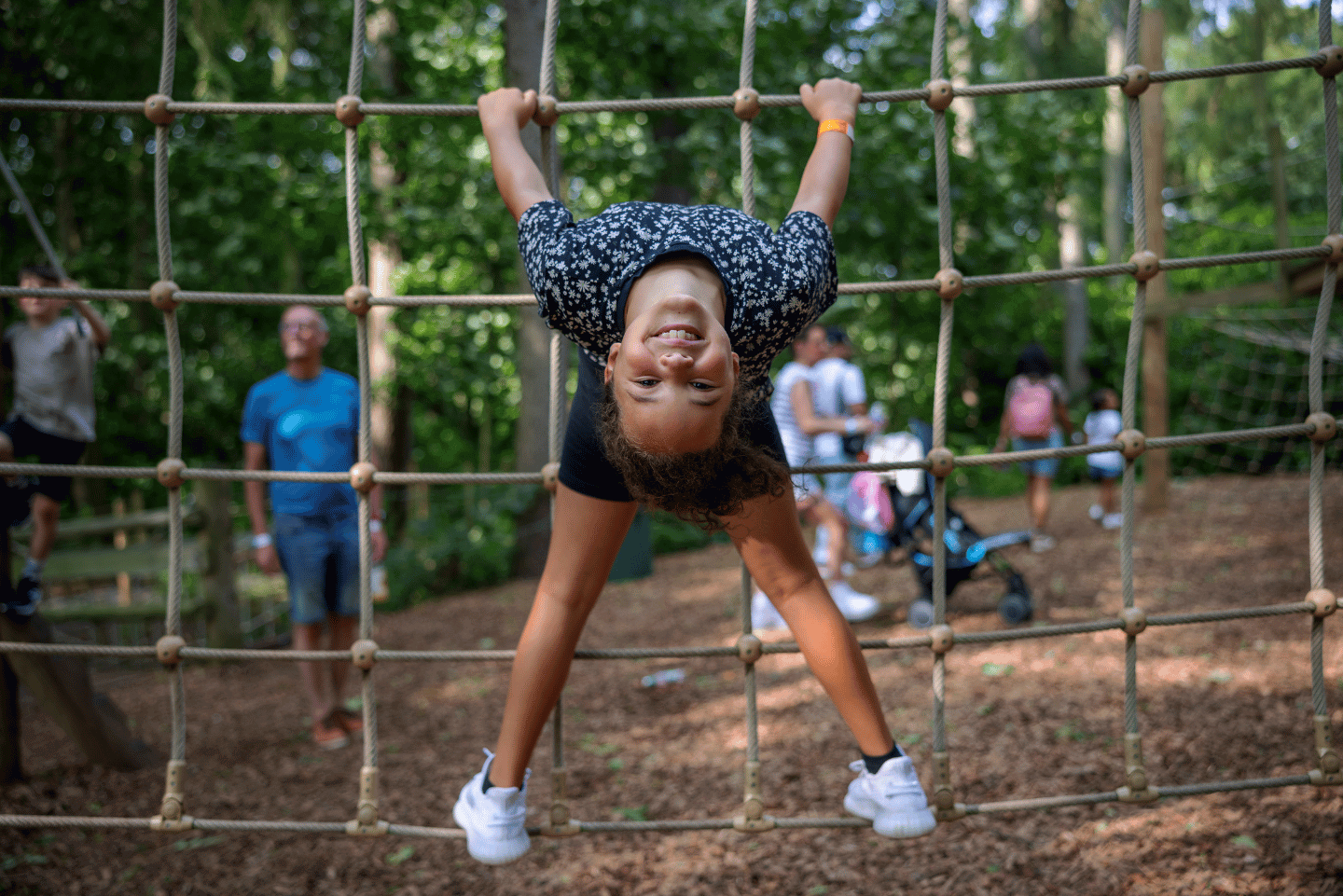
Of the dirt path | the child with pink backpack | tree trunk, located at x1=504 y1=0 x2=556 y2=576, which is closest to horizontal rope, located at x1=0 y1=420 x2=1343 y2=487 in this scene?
the dirt path

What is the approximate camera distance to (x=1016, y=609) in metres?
4.41

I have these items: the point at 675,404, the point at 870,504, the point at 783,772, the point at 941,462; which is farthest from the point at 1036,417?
the point at 675,404

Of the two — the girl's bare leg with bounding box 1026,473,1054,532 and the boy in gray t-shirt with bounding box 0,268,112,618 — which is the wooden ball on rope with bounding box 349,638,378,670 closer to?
the boy in gray t-shirt with bounding box 0,268,112,618

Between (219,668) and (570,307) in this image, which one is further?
(219,668)

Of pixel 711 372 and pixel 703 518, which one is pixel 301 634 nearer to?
pixel 703 518

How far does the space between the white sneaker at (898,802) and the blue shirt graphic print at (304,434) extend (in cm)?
231

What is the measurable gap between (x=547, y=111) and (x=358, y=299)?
64 centimetres

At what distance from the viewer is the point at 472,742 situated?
3666 millimetres

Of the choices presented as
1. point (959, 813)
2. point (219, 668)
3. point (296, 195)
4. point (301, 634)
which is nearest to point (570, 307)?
point (959, 813)

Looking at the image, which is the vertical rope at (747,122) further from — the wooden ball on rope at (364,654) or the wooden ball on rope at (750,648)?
the wooden ball on rope at (364,654)

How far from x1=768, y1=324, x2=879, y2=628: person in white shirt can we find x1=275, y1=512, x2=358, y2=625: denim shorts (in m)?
1.95

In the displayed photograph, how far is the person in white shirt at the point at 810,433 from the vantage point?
14.6ft

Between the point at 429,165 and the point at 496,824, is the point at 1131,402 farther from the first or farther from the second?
the point at 429,165

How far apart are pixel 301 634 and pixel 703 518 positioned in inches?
89.6
